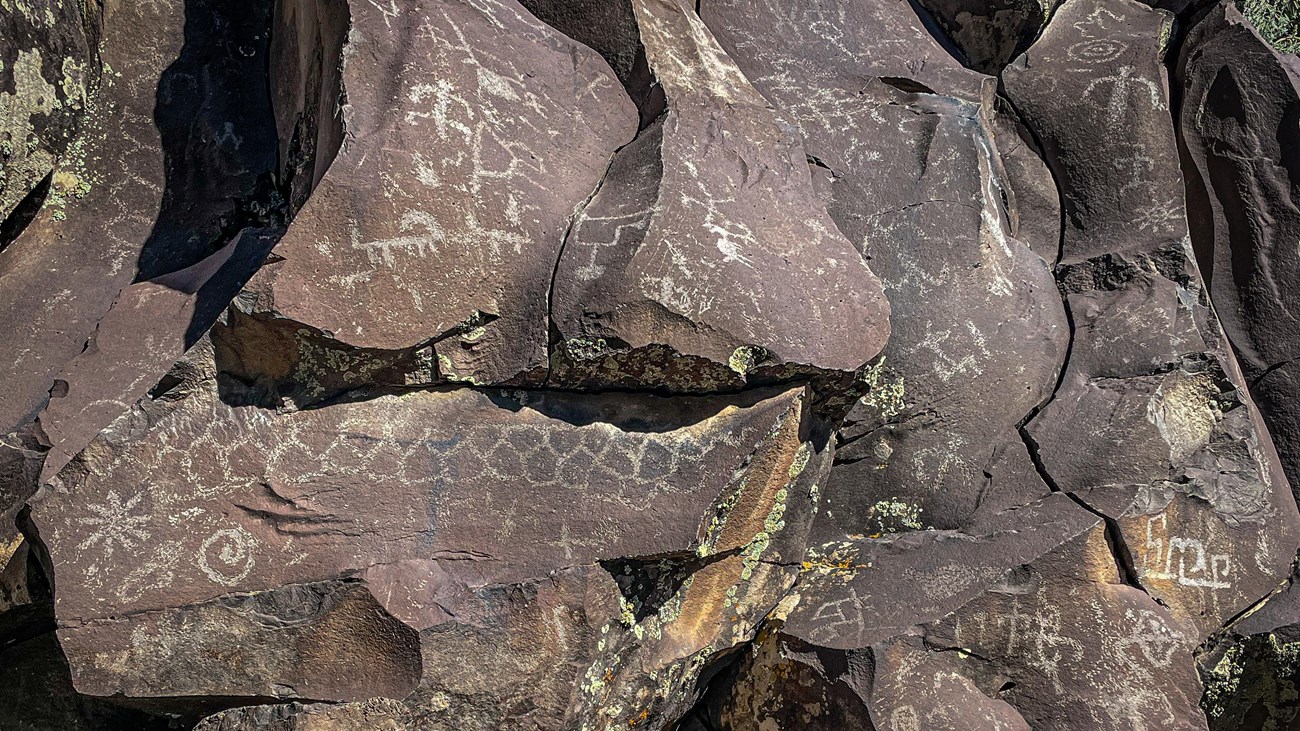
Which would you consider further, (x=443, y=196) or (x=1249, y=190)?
(x=1249, y=190)

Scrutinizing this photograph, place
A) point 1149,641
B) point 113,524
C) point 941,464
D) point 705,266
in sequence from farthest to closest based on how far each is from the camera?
point 941,464 → point 1149,641 → point 705,266 → point 113,524

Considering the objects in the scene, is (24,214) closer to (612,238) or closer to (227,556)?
(227,556)

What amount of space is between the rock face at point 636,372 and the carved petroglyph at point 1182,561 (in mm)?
11

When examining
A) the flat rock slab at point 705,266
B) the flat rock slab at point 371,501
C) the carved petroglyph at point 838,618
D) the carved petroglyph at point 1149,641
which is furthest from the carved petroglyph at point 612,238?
the carved petroglyph at point 1149,641

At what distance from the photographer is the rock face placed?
210 centimetres

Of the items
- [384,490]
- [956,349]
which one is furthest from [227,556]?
[956,349]

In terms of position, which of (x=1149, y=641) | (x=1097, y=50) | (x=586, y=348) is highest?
(x=1097, y=50)

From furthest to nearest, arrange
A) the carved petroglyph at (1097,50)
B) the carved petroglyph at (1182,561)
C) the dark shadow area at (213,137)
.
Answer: the carved petroglyph at (1097,50), the dark shadow area at (213,137), the carved petroglyph at (1182,561)

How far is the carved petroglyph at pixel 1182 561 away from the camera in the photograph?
2.58 m

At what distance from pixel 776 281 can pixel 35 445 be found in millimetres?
1789

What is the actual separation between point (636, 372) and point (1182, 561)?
158cm

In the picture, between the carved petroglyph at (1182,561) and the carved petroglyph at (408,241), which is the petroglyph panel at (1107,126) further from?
the carved petroglyph at (408,241)

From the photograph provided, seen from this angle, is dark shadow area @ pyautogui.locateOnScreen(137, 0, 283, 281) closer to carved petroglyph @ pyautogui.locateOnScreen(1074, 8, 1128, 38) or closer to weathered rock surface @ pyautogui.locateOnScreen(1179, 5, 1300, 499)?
carved petroglyph @ pyautogui.locateOnScreen(1074, 8, 1128, 38)

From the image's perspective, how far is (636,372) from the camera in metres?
2.21
